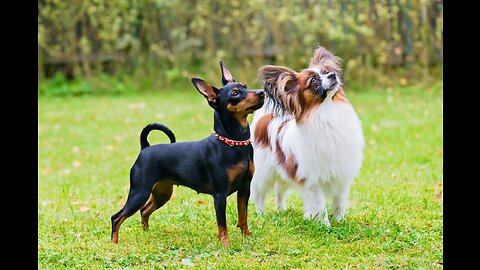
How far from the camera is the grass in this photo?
4822mm

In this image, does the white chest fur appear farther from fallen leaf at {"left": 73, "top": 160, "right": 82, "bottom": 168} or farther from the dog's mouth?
fallen leaf at {"left": 73, "top": 160, "right": 82, "bottom": 168}

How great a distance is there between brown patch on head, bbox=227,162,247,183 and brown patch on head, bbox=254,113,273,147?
117cm

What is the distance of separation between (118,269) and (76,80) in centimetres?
1078

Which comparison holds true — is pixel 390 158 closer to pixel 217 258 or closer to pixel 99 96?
pixel 217 258

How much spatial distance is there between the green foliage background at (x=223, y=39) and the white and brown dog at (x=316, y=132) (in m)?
7.74

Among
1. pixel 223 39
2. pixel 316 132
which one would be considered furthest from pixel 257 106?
pixel 223 39

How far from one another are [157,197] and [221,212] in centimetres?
A: 75

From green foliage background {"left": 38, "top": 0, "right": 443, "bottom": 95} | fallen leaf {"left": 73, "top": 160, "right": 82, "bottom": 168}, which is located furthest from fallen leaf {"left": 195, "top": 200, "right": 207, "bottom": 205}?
green foliage background {"left": 38, "top": 0, "right": 443, "bottom": 95}

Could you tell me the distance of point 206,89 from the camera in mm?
4695

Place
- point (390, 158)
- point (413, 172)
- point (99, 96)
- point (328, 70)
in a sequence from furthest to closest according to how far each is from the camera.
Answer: point (99, 96), point (390, 158), point (413, 172), point (328, 70)

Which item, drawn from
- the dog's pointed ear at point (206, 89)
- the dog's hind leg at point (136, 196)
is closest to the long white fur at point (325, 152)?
the dog's pointed ear at point (206, 89)

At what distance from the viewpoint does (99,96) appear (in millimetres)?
14406

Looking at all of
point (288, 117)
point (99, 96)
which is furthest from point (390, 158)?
point (99, 96)

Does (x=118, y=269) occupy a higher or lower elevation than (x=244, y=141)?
lower
